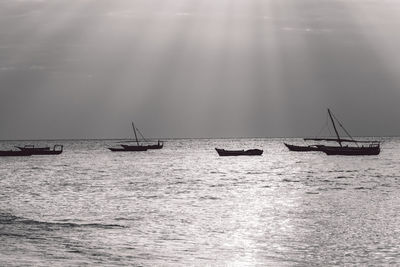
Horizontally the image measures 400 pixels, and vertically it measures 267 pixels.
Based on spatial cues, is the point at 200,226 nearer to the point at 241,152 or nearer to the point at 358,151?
the point at 358,151

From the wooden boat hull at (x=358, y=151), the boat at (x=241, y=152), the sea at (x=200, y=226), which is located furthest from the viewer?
the boat at (x=241, y=152)

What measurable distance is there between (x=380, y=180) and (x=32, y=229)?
47.3 m

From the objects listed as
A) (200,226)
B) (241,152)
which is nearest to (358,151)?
(241,152)

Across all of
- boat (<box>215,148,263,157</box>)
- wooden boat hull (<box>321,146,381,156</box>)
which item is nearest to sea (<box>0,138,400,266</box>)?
wooden boat hull (<box>321,146,381,156</box>)

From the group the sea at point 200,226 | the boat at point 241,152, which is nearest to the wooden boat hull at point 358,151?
the boat at point 241,152

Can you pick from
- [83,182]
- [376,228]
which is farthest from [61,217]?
[83,182]

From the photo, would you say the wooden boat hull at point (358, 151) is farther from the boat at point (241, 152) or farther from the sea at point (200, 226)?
the sea at point (200, 226)

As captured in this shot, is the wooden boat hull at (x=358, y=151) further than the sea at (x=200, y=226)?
Yes

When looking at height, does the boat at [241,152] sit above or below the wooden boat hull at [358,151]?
below

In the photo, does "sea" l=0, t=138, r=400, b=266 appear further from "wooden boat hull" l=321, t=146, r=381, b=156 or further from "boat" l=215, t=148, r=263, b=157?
"boat" l=215, t=148, r=263, b=157

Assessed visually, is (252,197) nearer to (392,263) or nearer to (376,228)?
(376,228)

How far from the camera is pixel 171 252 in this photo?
965 inches

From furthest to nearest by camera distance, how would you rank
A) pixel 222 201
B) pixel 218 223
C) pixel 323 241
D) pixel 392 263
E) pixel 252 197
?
1. pixel 252 197
2. pixel 222 201
3. pixel 218 223
4. pixel 323 241
5. pixel 392 263

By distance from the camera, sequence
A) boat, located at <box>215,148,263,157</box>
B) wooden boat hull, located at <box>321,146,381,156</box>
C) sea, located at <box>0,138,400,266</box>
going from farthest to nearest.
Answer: boat, located at <box>215,148,263,157</box>, wooden boat hull, located at <box>321,146,381,156</box>, sea, located at <box>0,138,400,266</box>
